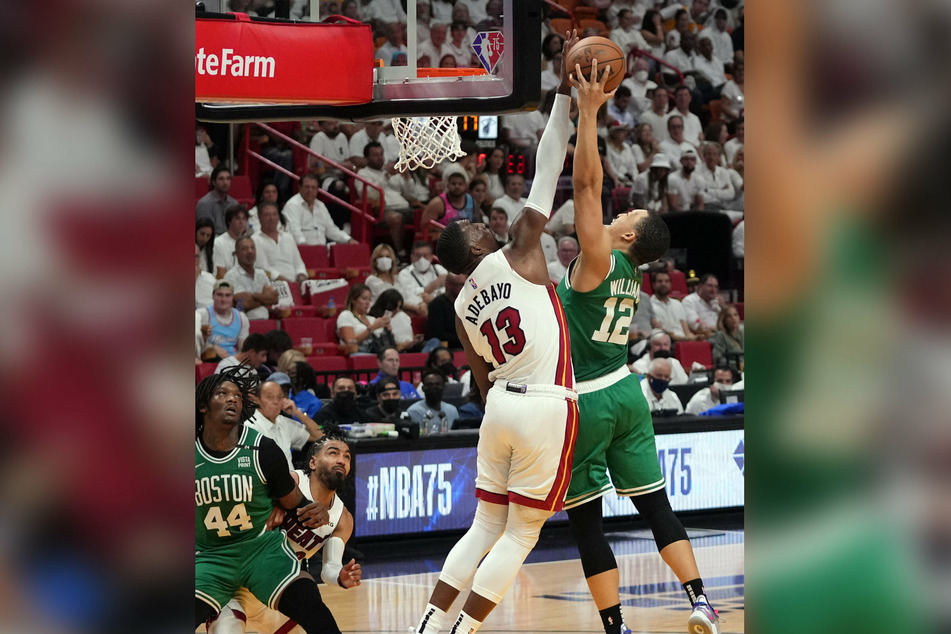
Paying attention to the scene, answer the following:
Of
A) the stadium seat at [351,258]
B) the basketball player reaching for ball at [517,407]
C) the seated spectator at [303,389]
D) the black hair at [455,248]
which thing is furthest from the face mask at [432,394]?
the basketball player reaching for ball at [517,407]

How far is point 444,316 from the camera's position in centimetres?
1127

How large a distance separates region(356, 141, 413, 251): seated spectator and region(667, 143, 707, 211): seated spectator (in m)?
3.47

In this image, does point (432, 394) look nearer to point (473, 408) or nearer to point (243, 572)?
point (473, 408)

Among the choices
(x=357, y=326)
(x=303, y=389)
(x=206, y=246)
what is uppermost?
(x=206, y=246)

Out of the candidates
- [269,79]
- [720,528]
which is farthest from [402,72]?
[720,528]

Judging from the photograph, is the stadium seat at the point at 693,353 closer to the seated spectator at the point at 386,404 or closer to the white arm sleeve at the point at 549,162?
the seated spectator at the point at 386,404

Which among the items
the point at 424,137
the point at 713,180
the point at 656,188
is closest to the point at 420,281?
the point at 656,188

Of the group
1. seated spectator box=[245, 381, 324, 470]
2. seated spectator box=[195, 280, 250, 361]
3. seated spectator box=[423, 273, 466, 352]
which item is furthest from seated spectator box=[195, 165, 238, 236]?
seated spectator box=[245, 381, 324, 470]

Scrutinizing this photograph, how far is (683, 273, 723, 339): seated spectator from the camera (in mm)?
12992

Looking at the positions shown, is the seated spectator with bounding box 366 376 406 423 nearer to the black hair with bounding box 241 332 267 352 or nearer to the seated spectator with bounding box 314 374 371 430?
the seated spectator with bounding box 314 374 371 430

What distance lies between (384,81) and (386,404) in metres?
3.65
